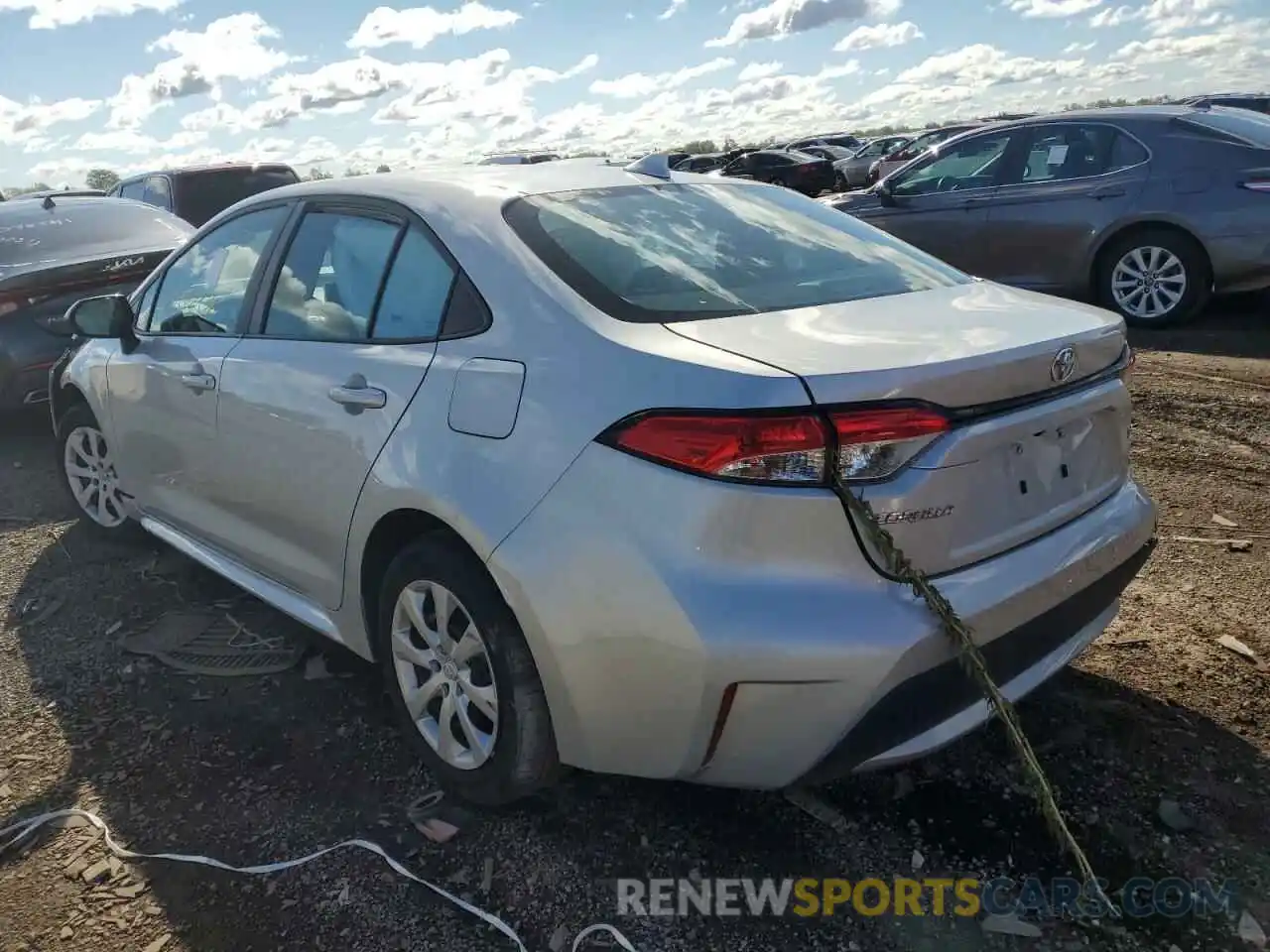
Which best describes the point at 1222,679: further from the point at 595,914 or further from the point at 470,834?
the point at 470,834

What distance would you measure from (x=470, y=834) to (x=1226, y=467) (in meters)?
3.86

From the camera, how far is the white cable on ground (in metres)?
2.34

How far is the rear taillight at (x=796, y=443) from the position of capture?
2.06 metres

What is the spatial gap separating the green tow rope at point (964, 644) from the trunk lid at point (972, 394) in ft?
0.11

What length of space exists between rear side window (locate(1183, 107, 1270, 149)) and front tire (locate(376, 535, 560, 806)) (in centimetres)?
692

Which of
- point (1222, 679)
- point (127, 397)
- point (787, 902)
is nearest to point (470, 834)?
point (787, 902)

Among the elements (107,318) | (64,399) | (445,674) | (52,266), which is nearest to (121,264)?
(52,266)

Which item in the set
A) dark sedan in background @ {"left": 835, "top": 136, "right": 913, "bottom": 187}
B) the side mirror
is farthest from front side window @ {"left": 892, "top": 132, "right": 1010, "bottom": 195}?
dark sedan in background @ {"left": 835, "top": 136, "right": 913, "bottom": 187}

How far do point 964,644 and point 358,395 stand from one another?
165cm

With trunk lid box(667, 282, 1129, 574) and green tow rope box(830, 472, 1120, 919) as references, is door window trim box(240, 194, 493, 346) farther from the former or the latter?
green tow rope box(830, 472, 1120, 919)

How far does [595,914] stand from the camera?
2.39 metres

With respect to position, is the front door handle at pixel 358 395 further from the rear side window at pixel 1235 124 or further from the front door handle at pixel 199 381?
the rear side window at pixel 1235 124

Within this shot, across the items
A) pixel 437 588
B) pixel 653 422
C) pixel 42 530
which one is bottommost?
pixel 42 530

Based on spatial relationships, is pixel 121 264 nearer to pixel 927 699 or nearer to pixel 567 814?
pixel 567 814
